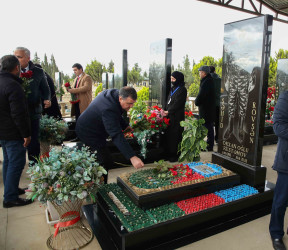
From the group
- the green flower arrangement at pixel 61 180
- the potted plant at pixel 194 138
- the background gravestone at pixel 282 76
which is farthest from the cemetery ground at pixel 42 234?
the background gravestone at pixel 282 76

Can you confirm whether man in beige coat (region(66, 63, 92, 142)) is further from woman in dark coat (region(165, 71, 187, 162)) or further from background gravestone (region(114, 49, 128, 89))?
woman in dark coat (region(165, 71, 187, 162))

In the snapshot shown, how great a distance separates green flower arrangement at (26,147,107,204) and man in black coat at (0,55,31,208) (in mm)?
756

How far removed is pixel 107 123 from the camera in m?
2.49

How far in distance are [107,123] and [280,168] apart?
1.65 metres

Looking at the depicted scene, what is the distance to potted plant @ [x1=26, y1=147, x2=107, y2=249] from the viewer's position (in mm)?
2080

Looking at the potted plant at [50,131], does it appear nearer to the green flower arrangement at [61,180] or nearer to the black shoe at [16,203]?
the black shoe at [16,203]

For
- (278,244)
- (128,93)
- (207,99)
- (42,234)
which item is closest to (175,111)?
(207,99)

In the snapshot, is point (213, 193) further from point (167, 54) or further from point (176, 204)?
point (167, 54)

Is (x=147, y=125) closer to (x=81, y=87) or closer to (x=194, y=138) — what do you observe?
(x=194, y=138)

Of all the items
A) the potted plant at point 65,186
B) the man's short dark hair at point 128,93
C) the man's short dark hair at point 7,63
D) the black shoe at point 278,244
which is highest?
the man's short dark hair at point 7,63

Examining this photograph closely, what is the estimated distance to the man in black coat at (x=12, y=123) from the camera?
2627mm

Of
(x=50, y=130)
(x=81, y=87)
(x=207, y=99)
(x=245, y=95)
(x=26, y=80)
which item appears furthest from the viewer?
(x=81, y=87)

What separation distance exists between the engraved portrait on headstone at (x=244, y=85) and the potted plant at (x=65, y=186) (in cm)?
195

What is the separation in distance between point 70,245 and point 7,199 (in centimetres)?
115
